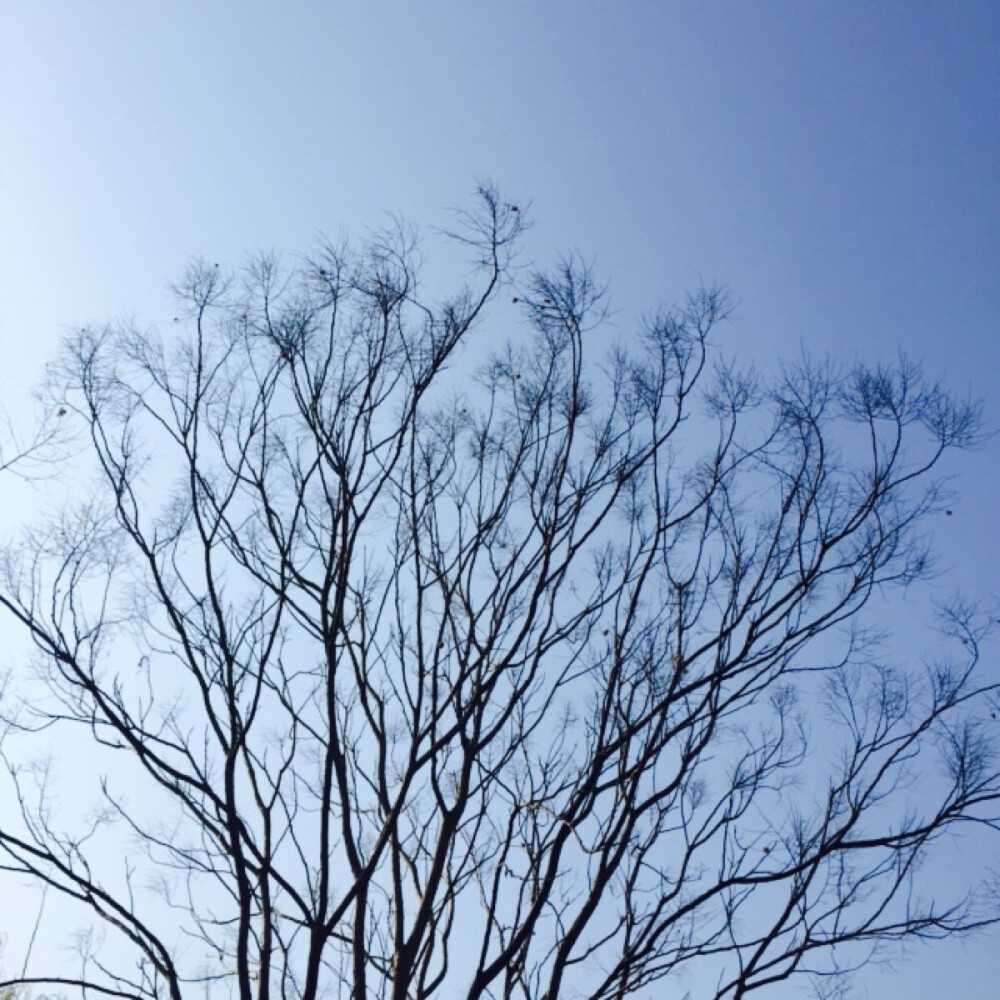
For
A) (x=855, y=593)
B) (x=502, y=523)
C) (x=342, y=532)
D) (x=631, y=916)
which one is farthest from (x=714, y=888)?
(x=342, y=532)

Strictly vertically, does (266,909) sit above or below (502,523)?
below

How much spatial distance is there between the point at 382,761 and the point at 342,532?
1.87 metres

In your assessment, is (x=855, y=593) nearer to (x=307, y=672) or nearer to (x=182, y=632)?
(x=307, y=672)

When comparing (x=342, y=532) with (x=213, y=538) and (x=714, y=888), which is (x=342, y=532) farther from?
(x=714, y=888)

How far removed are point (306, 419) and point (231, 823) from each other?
2.89m

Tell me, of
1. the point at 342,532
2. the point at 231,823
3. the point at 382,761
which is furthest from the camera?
the point at 382,761

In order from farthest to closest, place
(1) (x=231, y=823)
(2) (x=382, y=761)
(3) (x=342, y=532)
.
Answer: (2) (x=382, y=761)
(3) (x=342, y=532)
(1) (x=231, y=823)

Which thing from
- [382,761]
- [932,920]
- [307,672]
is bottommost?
[932,920]

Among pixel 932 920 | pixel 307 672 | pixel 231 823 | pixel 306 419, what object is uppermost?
pixel 306 419

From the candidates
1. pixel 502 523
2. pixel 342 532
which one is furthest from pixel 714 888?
pixel 342 532

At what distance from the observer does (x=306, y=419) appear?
7.43 meters

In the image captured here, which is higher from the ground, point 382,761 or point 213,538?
point 213,538

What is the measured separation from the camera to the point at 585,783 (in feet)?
23.8

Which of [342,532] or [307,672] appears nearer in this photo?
[342,532]
